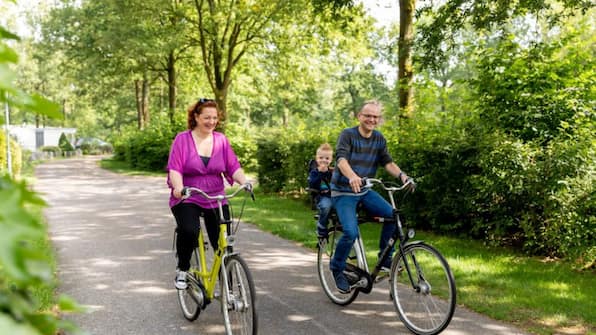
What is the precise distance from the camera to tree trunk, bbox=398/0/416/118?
11664 millimetres

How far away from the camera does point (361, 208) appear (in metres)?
5.59

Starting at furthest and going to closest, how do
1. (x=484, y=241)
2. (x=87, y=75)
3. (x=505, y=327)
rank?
(x=87, y=75) → (x=484, y=241) → (x=505, y=327)

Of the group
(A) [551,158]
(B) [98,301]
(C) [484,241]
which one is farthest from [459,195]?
(B) [98,301]

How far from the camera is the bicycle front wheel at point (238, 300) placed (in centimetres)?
423

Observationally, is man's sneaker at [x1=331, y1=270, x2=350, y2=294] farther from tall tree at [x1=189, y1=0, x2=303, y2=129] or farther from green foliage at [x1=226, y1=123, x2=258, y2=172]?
tall tree at [x1=189, y1=0, x2=303, y2=129]

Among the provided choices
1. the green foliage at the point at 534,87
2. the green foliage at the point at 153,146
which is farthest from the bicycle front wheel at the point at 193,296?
the green foliage at the point at 153,146

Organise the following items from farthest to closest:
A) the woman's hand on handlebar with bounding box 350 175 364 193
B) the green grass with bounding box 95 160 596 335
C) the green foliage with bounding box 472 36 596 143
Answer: the green foliage with bounding box 472 36 596 143
the green grass with bounding box 95 160 596 335
the woman's hand on handlebar with bounding box 350 175 364 193

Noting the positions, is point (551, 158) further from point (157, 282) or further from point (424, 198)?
point (157, 282)

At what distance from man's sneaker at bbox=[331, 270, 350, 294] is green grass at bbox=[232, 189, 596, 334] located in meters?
1.20

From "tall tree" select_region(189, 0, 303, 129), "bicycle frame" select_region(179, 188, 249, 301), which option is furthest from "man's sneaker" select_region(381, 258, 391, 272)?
"tall tree" select_region(189, 0, 303, 129)

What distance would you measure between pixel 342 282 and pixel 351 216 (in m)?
0.64

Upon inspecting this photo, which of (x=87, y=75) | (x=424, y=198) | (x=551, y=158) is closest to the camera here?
(x=551, y=158)

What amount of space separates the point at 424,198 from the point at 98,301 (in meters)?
5.57

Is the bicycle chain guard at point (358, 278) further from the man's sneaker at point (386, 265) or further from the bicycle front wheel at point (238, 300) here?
the bicycle front wheel at point (238, 300)
